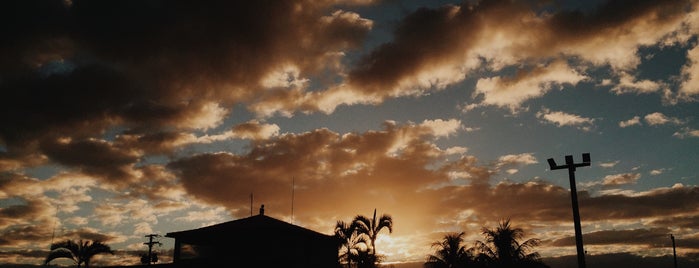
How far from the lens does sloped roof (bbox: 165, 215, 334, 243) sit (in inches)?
975

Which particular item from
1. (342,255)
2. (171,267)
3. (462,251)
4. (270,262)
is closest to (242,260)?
(270,262)

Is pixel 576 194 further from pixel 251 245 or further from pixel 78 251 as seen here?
pixel 78 251

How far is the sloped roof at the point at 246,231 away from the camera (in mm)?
24773

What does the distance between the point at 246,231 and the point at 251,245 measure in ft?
2.60

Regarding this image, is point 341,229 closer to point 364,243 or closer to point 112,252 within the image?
point 364,243

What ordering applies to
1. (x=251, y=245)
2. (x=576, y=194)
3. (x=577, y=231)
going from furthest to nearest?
(x=251, y=245)
(x=576, y=194)
(x=577, y=231)

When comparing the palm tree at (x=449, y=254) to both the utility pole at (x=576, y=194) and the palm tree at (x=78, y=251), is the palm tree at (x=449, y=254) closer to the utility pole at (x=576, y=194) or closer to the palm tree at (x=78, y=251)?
the utility pole at (x=576, y=194)

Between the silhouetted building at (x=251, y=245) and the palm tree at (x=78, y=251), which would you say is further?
the palm tree at (x=78, y=251)

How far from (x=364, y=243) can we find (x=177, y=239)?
1561 centimetres

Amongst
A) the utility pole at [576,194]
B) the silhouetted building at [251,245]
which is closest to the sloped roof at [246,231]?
the silhouetted building at [251,245]

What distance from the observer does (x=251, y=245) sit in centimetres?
2508

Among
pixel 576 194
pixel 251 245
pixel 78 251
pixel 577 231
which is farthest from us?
pixel 78 251

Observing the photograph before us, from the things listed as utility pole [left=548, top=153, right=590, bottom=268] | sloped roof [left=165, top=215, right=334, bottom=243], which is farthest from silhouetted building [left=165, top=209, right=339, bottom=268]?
utility pole [left=548, top=153, right=590, bottom=268]

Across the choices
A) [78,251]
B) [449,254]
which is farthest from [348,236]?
[78,251]
